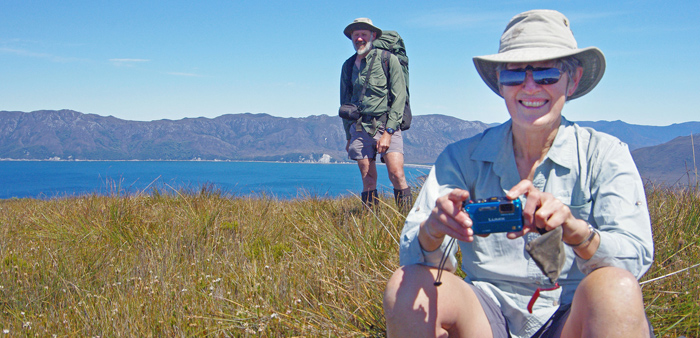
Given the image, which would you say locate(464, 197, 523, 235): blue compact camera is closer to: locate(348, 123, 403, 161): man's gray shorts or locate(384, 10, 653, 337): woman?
locate(384, 10, 653, 337): woman

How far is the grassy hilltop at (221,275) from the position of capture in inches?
98.2

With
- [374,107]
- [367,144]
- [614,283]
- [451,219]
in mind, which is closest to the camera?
[614,283]

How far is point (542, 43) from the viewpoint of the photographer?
1.77 metres

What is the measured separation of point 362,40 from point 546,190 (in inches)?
142

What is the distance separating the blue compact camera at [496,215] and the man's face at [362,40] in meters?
3.92

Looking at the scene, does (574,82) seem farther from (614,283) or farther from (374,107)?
(374,107)

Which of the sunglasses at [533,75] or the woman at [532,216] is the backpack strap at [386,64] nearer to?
the woman at [532,216]

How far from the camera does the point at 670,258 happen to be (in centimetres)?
277

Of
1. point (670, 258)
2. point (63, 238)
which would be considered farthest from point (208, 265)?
point (670, 258)

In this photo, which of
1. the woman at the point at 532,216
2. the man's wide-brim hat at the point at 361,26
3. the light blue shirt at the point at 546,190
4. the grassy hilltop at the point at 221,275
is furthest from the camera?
the man's wide-brim hat at the point at 361,26

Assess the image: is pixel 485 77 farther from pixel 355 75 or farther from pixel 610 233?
pixel 355 75

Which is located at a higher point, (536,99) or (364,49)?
(364,49)

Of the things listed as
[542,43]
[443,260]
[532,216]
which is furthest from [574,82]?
[443,260]

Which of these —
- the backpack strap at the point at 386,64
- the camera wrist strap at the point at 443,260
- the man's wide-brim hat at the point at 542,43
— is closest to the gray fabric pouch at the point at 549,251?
the camera wrist strap at the point at 443,260
